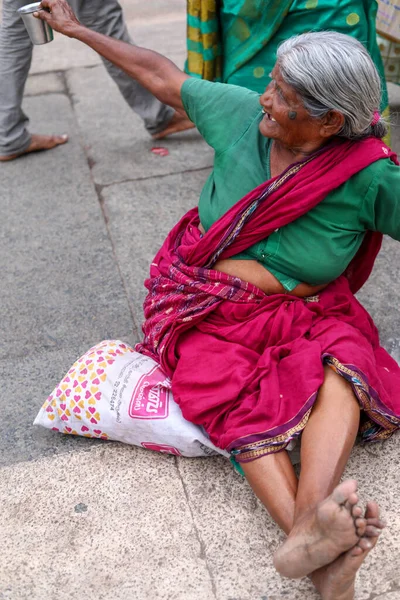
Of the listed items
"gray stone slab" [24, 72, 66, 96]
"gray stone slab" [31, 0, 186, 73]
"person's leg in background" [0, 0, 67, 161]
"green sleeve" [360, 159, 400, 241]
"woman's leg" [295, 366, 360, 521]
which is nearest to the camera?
"woman's leg" [295, 366, 360, 521]

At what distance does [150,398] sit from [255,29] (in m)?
1.72

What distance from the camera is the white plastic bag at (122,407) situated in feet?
7.48

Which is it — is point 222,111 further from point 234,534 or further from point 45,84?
point 45,84

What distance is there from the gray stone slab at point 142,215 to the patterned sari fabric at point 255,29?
63 cm

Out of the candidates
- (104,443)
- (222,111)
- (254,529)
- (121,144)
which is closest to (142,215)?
(121,144)

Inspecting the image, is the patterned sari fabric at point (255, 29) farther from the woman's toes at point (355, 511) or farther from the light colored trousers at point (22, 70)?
the woman's toes at point (355, 511)

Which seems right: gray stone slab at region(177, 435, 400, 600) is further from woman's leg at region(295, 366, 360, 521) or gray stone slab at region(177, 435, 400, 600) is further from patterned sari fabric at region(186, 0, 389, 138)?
patterned sari fabric at region(186, 0, 389, 138)

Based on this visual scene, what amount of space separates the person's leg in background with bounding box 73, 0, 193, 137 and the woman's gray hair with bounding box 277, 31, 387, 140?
6.50 feet

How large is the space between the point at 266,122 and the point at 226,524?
120cm

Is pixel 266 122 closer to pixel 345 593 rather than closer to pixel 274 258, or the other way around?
pixel 274 258

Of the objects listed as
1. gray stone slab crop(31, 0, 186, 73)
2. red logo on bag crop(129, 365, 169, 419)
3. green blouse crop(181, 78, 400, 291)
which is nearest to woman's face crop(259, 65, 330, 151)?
green blouse crop(181, 78, 400, 291)

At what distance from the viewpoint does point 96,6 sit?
377 cm

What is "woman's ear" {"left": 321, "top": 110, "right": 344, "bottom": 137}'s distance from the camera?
2.08 meters

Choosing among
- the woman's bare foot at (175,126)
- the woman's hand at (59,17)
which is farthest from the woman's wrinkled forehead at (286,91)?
the woman's bare foot at (175,126)
